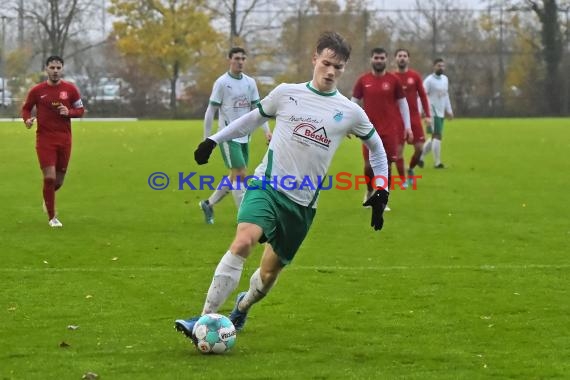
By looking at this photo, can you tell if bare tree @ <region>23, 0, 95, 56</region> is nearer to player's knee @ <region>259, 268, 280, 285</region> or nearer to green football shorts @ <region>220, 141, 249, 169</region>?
green football shorts @ <region>220, 141, 249, 169</region>

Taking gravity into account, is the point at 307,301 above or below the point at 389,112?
below

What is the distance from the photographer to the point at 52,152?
525 inches

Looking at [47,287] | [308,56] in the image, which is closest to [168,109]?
[308,56]

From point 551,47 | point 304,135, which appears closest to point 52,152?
point 304,135

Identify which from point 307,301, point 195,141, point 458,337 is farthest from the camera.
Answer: point 195,141

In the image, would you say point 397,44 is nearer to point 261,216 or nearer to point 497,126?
point 497,126

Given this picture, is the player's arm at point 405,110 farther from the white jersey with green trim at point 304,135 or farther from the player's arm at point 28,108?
the white jersey with green trim at point 304,135

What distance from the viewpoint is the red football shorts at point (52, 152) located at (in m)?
13.3

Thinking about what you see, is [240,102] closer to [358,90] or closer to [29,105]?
[358,90]

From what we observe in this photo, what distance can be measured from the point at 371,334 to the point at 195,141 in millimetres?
26175

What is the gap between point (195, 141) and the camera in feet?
110

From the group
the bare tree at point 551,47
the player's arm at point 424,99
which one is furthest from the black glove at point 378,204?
the bare tree at point 551,47

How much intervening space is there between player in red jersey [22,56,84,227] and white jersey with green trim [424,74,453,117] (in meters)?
10.9

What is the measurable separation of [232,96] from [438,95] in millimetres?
10085
